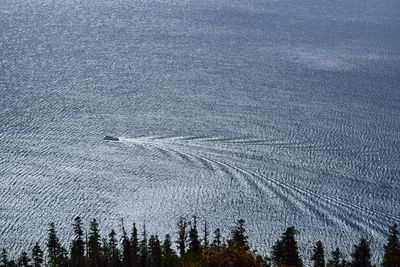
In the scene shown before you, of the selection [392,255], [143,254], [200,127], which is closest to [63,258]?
[143,254]

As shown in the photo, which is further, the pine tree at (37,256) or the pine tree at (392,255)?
the pine tree at (37,256)

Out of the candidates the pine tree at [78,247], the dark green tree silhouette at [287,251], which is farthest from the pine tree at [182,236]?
the pine tree at [78,247]

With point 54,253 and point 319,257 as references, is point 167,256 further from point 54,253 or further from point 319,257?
point 319,257

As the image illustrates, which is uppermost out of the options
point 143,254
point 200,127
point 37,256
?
point 200,127

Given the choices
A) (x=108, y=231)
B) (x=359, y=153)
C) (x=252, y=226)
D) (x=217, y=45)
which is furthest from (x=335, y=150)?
(x=217, y=45)

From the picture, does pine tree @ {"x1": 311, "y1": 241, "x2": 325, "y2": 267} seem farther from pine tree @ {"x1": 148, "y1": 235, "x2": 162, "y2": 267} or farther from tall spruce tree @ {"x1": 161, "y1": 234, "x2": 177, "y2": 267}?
pine tree @ {"x1": 148, "y1": 235, "x2": 162, "y2": 267}

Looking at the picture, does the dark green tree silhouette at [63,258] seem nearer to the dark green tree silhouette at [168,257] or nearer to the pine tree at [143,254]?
the pine tree at [143,254]

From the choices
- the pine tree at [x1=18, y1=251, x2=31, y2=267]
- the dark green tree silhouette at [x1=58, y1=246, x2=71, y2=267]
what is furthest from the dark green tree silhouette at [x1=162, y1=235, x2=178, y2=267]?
the pine tree at [x1=18, y1=251, x2=31, y2=267]
